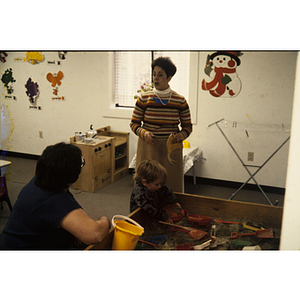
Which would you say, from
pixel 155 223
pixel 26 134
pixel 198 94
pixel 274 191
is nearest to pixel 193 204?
pixel 155 223

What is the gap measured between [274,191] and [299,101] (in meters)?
0.60

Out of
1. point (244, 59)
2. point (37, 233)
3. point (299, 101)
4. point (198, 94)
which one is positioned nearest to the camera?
Answer: point (37, 233)

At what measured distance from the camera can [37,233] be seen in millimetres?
1446

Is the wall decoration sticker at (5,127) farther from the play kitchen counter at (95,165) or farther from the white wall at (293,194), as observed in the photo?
the white wall at (293,194)

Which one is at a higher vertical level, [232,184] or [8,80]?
[8,80]

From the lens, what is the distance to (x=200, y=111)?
6.31ft

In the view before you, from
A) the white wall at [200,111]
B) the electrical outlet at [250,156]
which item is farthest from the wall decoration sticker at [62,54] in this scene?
the electrical outlet at [250,156]

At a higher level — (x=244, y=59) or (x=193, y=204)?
(x=244, y=59)

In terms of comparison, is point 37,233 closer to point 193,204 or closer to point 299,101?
point 193,204

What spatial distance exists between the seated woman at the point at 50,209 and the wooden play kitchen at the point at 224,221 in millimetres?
358

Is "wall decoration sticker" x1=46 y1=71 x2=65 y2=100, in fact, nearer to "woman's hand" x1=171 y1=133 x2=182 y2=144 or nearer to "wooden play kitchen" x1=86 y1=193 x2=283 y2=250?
"woman's hand" x1=171 y1=133 x2=182 y2=144

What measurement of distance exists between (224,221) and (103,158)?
0.90 meters

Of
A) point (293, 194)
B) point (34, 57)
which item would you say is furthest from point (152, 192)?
point (34, 57)

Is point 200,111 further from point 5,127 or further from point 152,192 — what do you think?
point 5,127
